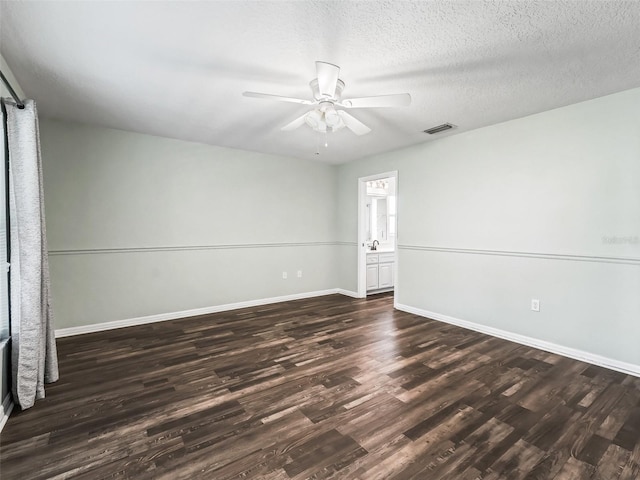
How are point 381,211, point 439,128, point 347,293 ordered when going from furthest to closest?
point 381,211
point 347,293
point 439,128

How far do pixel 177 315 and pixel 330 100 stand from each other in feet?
11.5

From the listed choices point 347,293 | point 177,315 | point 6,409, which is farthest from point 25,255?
point 347,293

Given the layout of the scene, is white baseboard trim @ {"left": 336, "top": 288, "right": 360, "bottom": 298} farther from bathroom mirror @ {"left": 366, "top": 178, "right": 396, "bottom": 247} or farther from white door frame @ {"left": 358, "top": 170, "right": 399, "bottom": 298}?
bathroom mirror @ {"left": 366, "top": 178, "right": 396, "bottom": 247}

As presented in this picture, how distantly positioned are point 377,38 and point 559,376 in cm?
303

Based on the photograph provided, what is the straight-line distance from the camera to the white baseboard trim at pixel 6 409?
193 cm

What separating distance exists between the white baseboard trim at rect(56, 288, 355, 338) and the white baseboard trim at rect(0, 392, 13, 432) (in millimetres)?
1578

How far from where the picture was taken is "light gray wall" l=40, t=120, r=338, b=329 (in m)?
3.52

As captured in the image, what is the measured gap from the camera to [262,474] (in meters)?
1.55

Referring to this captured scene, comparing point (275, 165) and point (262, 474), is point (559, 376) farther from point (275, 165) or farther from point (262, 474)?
point (275, 165)

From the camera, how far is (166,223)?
13.5 ft

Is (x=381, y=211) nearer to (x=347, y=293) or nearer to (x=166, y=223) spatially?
(x=347, y=293)

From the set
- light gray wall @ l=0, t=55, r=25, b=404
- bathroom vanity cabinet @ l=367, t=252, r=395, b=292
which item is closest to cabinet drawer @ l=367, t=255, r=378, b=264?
bathroom vanity cabinet @ l=367, t=252, r=395, b=292

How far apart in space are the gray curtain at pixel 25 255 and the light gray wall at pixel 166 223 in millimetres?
1542

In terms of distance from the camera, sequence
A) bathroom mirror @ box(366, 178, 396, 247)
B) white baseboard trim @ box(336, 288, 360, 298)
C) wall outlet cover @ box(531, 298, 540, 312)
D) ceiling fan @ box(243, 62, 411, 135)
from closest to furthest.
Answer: ceiling fan @ box(243, 62, 411, 135) → wall outlet cover @ box(531, 298, 540, 312) → white baseboard trim @ box(336, 288, 360, 298) → bathroom mirror @ box(366, 178, 396, 247)
